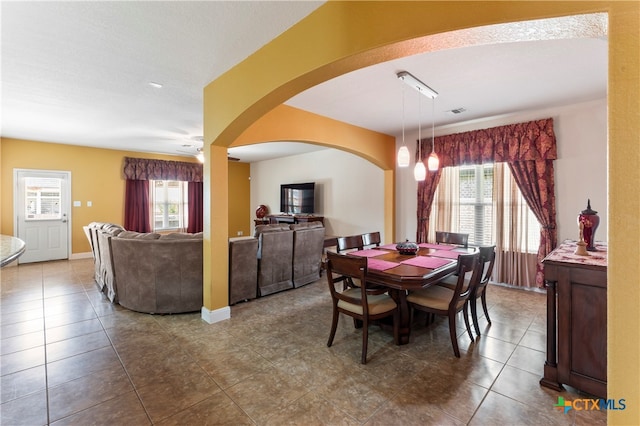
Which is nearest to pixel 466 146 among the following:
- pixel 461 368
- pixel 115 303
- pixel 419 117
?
pixel 419 117

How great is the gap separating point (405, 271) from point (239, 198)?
7.63 m

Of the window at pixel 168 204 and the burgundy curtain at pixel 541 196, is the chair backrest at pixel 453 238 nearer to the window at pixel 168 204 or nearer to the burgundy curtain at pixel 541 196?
the burgundy curtain at pixel 541 196

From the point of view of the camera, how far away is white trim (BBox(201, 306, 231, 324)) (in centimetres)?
310

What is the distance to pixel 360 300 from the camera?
2.39m

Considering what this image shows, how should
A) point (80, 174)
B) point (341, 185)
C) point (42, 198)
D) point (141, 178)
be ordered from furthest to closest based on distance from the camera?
point (141, 178) → point (341, 185) → point (80, 174) → point (42, 198)

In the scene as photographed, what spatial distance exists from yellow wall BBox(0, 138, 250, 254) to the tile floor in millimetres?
3503

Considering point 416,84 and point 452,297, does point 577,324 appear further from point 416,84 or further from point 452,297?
point 416,84

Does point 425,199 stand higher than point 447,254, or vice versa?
point 425,199

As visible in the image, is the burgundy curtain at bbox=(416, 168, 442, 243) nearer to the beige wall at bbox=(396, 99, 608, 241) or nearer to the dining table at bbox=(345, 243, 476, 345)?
the beige wall at bbox=(396, 99, 608, 241)

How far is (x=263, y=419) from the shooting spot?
170 cm

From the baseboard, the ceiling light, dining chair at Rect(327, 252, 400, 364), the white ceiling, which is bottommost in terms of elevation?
the baseboard

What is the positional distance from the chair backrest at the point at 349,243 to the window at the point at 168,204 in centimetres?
614

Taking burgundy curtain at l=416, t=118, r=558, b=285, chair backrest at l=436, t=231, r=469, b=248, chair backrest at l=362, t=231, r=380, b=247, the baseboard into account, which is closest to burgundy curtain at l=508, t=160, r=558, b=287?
burgundy curtain at l=416, t=118, r=558, b=285

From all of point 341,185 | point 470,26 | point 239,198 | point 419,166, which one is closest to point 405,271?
point 419,166
